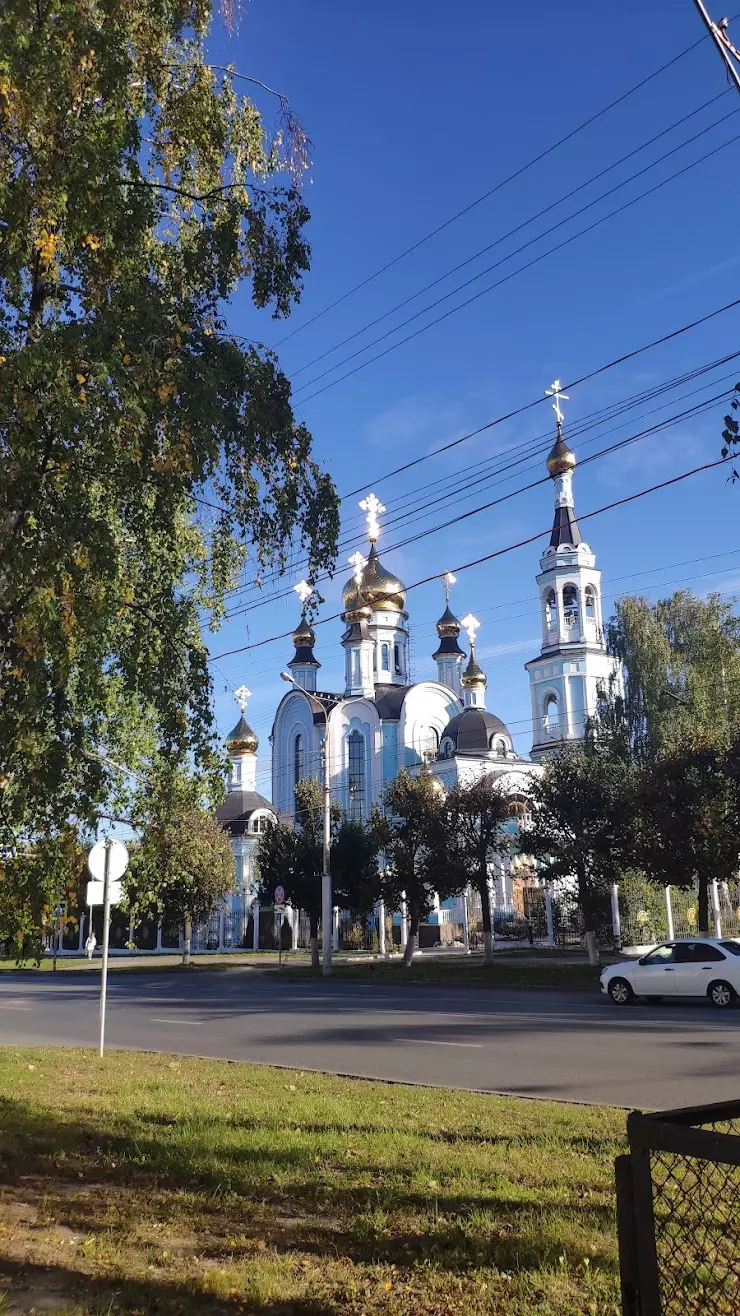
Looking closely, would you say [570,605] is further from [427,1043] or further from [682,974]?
[427,1043]

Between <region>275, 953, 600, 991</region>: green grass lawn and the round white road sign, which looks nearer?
the round white road sign

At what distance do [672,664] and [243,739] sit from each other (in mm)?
34182

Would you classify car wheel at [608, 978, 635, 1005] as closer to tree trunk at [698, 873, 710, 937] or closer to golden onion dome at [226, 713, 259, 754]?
tree trunk at [698, 873, 710, 937]

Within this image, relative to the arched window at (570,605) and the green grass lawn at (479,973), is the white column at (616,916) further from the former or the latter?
the arched window at (570,605)

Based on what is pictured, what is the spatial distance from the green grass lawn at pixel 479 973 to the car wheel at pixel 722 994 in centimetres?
548

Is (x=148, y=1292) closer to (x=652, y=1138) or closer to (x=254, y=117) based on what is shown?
(x=652, y=1138)

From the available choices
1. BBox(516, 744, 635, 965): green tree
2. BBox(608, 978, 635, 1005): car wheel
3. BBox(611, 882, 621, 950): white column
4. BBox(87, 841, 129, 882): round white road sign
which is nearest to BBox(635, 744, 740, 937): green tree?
BBox(516, 744, 635, 965): green tree

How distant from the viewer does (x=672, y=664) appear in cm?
4453

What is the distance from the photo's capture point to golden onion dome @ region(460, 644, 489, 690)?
63.7 meters

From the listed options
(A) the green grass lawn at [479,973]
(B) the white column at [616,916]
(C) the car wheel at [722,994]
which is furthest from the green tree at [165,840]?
(B) the white column at [616,916]

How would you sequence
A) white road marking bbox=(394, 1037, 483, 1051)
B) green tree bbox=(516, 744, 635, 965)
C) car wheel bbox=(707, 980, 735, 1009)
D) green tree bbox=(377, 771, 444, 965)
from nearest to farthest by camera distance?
1. white road marking bbox=(394, 1037, 483, 1051)
2. car wheel bbox=(707, 980, 735, 1009)
3. green tree bbox=(516, 744, 635, 965)
4. green tree bbox=(377, 771, 444, 965)

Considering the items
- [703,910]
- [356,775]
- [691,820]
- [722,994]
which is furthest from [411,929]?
[356,775]

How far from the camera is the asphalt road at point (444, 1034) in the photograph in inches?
422

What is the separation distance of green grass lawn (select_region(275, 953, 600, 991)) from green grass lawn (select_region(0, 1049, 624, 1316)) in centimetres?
1810
